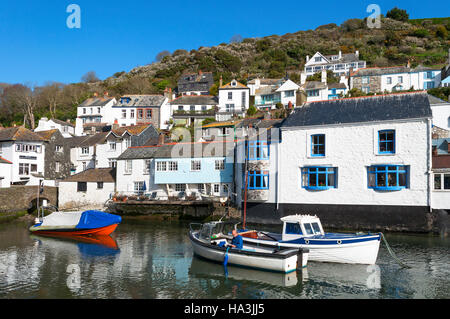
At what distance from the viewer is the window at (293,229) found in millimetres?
21458

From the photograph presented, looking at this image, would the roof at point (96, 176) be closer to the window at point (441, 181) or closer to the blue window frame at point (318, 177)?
the blue window frame at point (318, 177)

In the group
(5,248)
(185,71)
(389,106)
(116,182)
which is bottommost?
(5,248)

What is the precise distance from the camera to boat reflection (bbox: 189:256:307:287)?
17859 mm

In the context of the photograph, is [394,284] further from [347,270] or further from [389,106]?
[389,106]

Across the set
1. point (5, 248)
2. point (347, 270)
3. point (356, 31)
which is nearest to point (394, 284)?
point (347, 270)

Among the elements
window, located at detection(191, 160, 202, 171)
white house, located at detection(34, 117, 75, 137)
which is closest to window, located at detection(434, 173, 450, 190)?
window, located at detection(191, 160, 202, 171)

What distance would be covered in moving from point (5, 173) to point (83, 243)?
23419 millimetres

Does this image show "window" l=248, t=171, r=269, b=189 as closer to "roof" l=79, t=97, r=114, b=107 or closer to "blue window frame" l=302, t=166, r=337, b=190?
"blue window frame" l=302, t=166, r=337, b=190

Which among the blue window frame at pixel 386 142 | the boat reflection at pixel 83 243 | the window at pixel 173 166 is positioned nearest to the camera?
the boat reflection at pixel 83 243

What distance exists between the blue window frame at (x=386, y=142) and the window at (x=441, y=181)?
3.78 meters

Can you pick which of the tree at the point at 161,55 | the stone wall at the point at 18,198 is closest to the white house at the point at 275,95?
the stone wall at the point at 18,198

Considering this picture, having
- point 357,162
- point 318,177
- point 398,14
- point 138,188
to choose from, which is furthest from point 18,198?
point 398,14

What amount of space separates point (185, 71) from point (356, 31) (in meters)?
60.8

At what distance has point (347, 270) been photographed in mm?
19547
